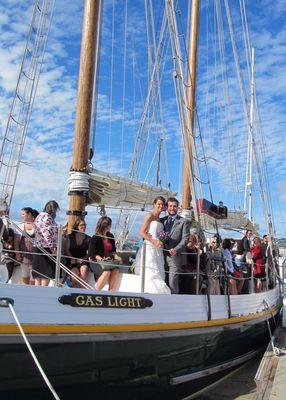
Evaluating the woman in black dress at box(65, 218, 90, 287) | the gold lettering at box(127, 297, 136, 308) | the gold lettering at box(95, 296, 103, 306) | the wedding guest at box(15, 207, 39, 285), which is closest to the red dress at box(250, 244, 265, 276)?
the woman in black dress at box(65, 218, 90, 287)

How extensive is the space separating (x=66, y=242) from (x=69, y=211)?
1.13 metres

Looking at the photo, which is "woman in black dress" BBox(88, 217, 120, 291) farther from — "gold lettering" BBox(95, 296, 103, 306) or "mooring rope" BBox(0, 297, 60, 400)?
"mooring rope" BBox(0, 297, 60, 400)

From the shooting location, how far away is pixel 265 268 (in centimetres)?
1087

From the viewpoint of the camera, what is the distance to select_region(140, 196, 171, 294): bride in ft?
20.3

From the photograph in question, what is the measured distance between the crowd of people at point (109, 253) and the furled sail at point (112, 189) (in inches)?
43.1

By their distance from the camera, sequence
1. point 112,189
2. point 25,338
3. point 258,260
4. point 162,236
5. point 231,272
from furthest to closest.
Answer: point 258,260, point 231,272, point 112,189, point 162,236, point 25,338

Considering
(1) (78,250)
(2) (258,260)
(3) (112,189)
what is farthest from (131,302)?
(2) (258,260)

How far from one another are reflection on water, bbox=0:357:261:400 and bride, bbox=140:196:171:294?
120cm

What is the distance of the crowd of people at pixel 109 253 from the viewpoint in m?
5.43

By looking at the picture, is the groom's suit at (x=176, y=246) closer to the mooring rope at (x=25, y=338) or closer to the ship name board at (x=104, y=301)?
the ship name board at (x=104, y=301)

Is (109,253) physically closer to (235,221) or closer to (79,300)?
(79,300)

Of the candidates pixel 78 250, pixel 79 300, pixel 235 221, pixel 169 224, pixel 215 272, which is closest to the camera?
pixel 79 300

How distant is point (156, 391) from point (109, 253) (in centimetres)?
181

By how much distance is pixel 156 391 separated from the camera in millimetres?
5727
